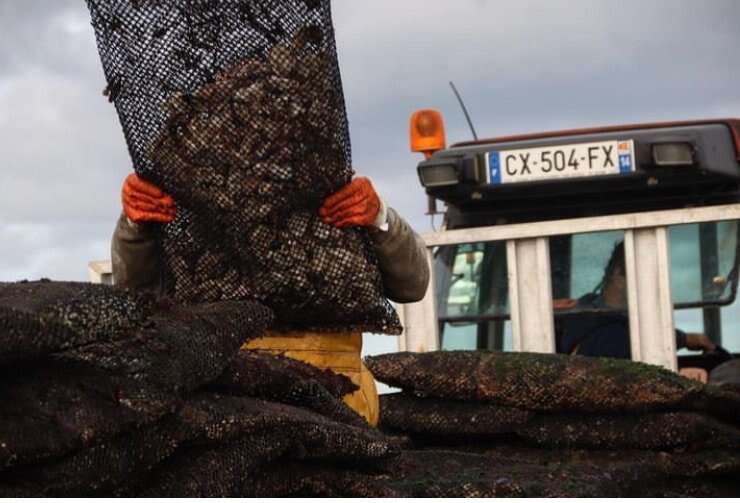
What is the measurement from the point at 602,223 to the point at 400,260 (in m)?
Answer: 3.05

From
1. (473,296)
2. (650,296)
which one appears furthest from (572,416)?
(473,296)

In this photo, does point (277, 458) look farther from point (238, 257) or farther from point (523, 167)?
point (523, 167)

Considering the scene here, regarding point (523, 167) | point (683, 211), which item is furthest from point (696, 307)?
point (523, 167)

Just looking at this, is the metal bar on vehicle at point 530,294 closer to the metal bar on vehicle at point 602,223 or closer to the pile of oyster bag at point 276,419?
the metal bar on vehicle at point 602,223

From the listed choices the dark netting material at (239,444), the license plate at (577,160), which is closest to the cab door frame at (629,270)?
the license plate at (577,160)

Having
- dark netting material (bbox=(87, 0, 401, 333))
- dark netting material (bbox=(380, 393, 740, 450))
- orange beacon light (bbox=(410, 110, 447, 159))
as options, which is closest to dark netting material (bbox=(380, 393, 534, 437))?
dark netting material (bbox=(380, 393, 740, 450))

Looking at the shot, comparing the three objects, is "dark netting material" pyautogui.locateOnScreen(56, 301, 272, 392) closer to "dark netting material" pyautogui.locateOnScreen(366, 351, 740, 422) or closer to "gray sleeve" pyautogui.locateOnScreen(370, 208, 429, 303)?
"gray sleeve" pyautogui.locateOnScreen(370, 208, 429, 303)

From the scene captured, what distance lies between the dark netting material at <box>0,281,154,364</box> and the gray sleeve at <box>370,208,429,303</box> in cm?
178

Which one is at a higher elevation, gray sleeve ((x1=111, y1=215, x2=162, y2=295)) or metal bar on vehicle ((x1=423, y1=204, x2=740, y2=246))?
metal bar on vehicle ((x1=423, y1=204, x2=740, y2=246))

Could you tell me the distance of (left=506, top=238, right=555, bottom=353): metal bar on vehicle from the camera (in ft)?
25.4

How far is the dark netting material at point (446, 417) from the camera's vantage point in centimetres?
513

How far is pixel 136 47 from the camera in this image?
4.47m

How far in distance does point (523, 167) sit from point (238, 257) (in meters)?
3.53

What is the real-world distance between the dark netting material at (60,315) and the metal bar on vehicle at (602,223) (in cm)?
487
